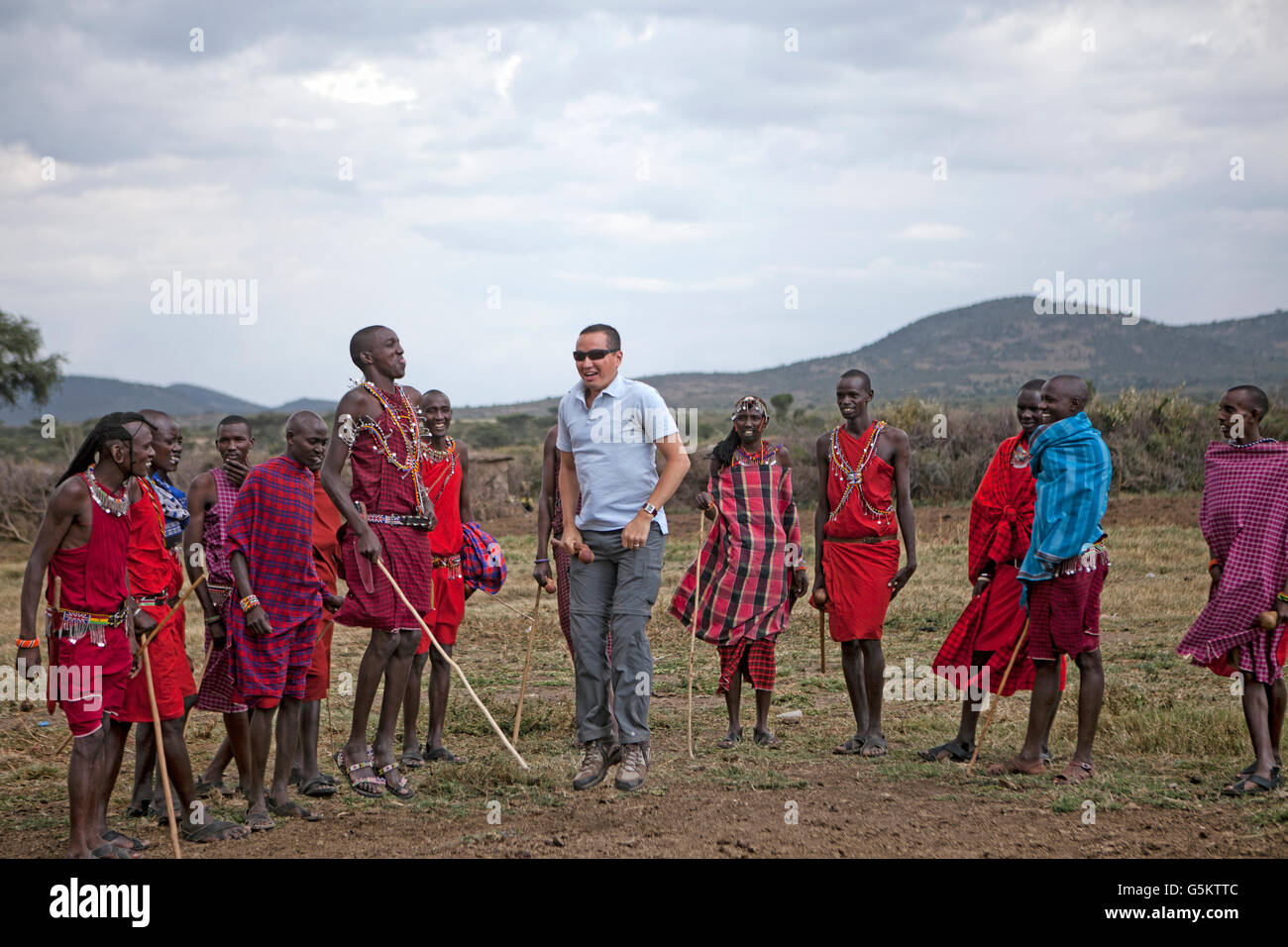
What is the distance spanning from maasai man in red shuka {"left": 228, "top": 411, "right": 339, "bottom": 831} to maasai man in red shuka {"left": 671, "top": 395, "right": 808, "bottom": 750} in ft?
7.96

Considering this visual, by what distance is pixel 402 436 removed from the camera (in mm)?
5934

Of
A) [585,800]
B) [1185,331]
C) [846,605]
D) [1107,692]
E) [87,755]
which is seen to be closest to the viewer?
[87,755]

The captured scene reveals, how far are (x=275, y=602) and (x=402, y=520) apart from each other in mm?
828

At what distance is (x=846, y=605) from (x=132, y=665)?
3.82 metres

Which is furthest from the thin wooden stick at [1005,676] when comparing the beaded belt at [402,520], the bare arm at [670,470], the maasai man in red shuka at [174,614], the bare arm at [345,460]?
the maasai man in red shuka at [174,614]

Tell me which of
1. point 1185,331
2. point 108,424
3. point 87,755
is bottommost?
point 87,755

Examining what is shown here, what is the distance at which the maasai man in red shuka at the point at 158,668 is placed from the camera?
5078mm

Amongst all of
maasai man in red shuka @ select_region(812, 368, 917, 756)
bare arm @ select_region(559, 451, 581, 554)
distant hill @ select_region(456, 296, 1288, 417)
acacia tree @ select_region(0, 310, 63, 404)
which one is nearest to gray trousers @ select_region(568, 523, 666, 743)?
bare arm @ select_region(559, 451, 581, 554)

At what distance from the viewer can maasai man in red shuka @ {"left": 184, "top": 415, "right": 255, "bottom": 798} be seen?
5.46 metres

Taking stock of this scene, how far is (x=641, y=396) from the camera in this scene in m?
5.65

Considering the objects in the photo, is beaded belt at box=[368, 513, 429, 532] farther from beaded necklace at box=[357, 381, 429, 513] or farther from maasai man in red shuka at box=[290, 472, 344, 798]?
maasai man in red shuka at box=[290, 472, 344, 798]

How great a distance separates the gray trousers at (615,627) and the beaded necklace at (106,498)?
6.81ft
